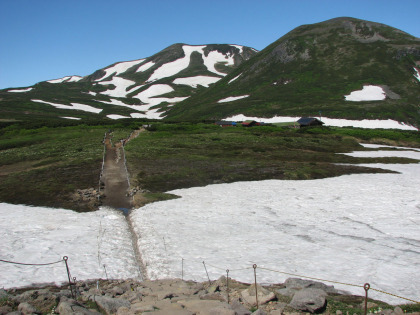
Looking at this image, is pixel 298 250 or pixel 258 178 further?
pixel 258 178

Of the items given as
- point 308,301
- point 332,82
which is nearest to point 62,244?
point 308,301

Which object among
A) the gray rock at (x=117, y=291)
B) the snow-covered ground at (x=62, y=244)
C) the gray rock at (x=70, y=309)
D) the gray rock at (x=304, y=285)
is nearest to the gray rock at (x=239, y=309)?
the gray rock at (x=304, y=285)

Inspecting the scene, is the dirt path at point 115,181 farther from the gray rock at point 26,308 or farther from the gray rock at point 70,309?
the gray rock at point 70,309

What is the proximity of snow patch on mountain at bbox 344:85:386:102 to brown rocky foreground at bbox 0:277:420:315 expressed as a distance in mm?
143044

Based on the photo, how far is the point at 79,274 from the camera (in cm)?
1784

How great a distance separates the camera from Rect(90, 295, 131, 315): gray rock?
38.7 ft

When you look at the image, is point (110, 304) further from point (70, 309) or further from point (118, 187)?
point (118, 187)

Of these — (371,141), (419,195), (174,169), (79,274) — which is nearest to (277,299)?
(79,274)

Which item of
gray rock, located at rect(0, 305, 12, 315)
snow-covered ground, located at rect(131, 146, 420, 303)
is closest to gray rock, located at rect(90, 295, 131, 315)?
gray rock, located at rect(0, 305, 12, 315)

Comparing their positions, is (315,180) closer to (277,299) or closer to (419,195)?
(419,195)

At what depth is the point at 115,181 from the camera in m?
41.6

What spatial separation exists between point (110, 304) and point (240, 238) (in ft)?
44.1

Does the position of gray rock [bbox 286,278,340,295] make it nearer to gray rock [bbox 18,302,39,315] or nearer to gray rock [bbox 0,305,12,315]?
gray rock [bbox 18,302,39,315]

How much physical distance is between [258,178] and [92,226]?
979 inches
